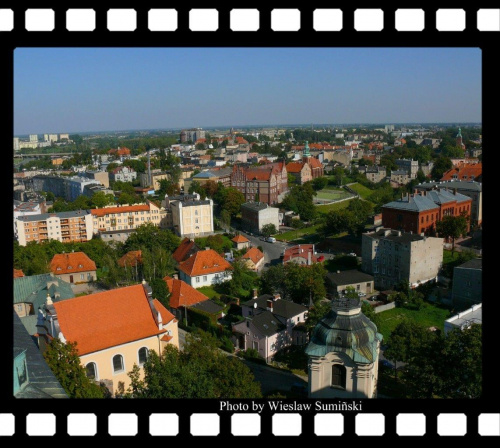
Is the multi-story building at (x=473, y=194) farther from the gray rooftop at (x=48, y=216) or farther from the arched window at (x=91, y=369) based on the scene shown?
the arched window at (x=91, y=369)

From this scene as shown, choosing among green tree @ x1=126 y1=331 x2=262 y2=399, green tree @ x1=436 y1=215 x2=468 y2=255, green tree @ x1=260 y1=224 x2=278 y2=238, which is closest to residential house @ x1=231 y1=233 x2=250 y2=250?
green tree @ x1=260 y1=224 x2=278 y2=238

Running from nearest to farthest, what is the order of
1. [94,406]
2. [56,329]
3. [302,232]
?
1. [94,406]
2. [56,329]
3. [302,232]

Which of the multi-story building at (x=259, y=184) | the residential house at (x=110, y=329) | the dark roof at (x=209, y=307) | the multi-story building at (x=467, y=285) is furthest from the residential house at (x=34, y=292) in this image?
the multi-story building at (x=259, y=184)

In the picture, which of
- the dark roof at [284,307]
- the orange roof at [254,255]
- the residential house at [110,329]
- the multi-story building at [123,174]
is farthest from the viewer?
the multi-story building at [123,174]

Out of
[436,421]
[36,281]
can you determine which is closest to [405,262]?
[36,281]

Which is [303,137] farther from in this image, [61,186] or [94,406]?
[94,406]

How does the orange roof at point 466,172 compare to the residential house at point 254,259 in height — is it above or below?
above
